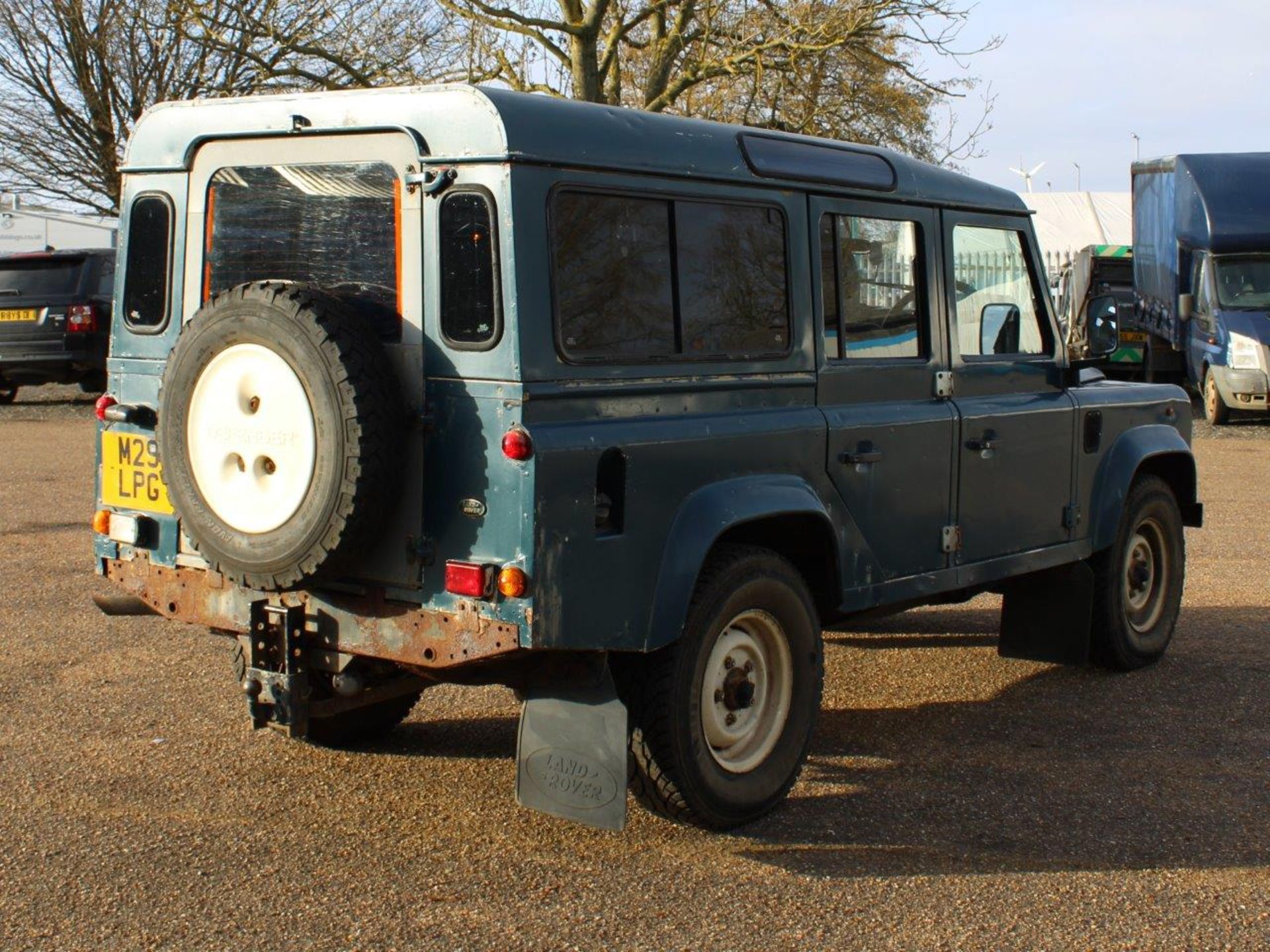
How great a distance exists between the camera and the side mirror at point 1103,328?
630cm

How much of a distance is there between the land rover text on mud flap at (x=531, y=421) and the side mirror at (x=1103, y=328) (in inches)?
45.6

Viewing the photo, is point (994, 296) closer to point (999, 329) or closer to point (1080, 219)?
point (999, 329)

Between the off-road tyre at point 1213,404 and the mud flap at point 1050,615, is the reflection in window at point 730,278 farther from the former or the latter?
the off-road tyre at point 1213,404

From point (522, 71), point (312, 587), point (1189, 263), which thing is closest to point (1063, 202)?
point (1189, 263)

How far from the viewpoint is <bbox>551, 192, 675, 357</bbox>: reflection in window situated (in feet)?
14.0

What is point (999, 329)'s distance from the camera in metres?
6.08

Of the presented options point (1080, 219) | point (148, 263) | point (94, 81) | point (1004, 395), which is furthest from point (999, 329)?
point (1080, 219)

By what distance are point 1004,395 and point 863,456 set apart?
112 cm

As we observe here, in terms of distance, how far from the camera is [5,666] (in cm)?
654

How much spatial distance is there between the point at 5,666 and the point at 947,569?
157 inches

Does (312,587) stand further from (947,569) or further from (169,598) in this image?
(947,569)

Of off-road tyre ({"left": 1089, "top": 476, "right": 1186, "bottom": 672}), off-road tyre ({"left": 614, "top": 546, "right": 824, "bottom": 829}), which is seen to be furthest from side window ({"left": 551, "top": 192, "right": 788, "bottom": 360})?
off-road tyre ({"left": 1089, "top": 476, "right": 1186, "bottom": 672})

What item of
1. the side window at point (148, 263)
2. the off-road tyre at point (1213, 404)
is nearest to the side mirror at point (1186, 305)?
the off-road tyre at point (1213, 404)

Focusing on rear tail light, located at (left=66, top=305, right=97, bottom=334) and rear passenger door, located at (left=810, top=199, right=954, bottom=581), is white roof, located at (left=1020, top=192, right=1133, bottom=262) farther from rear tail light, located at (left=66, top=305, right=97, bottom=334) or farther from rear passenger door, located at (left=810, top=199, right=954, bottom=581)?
rear passenger door, located at (left=810, top=199, right=954, bottom=581)
